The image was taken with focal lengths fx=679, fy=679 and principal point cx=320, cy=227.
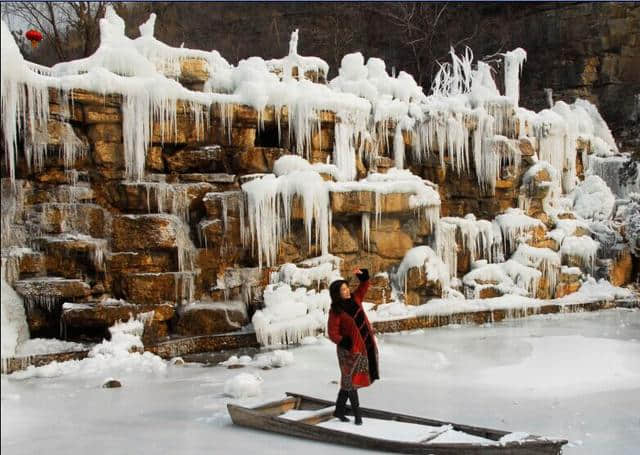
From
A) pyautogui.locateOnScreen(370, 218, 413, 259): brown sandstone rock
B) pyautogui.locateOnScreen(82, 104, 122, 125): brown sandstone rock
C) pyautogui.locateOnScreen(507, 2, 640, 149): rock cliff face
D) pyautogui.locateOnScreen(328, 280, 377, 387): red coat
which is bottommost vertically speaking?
pyautogui.locateOnScreen(328, 280, 377, 387): red coat

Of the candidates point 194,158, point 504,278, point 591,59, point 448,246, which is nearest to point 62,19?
point 194,158

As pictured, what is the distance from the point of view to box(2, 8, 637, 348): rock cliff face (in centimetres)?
918

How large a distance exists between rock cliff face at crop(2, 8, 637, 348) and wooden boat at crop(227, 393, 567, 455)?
4.17 meters

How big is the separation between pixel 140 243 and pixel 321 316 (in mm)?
2754

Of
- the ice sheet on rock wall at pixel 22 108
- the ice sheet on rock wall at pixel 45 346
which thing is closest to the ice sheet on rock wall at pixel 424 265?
the ice sheet on rock wall at pixel 45 346

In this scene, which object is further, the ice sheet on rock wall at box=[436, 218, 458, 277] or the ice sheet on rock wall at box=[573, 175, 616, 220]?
the ice sheet on rock wall at box=[573, 175, 616, 220]

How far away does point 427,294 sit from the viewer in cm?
1165

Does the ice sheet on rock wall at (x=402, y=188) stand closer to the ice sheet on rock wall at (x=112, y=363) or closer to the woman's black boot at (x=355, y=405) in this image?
the ice sheet on rock wall at (x=112, y=363)

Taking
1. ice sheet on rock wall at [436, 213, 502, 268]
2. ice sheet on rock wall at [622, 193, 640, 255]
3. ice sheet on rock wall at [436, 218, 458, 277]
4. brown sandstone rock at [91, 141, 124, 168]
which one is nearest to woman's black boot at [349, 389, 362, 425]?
brown sandstone rock at [91, 141, 124, 168]

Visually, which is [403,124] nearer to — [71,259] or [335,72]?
[71,259]

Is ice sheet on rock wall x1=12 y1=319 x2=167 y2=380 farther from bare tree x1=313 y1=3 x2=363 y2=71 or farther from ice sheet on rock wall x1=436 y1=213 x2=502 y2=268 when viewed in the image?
bare tree x1=313 y1=3 x2=363 y2=71

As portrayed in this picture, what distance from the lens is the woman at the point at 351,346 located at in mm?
4797

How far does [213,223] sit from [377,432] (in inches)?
232

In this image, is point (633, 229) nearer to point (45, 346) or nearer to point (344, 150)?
point (344, 150)
